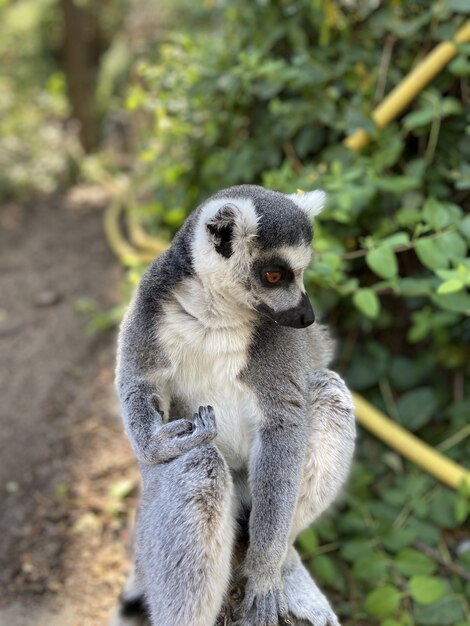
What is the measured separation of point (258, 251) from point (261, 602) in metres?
1.47

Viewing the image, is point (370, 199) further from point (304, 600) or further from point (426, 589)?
point (304, 600)

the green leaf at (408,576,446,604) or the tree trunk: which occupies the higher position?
the tree trunk

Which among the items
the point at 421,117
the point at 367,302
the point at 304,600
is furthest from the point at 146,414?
the point at 421,117

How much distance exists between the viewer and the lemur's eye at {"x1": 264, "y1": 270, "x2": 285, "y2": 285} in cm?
264

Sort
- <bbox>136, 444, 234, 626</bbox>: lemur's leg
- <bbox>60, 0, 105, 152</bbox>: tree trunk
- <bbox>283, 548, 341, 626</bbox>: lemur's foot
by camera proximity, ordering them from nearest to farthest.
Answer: <bbox>136, 444, 234, 626</bbox>: lemur's leg
<bbox>283, 548, 341, 626</bbox>: lemur's foot
<bbox>60, 0, 105, 152</bbox>: tree trunk

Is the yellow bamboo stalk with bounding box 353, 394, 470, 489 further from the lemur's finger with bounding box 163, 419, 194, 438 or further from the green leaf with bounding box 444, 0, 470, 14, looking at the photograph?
the green leaf with bounding box 444, 0, 470, 14

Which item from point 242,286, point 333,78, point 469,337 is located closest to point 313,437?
point 242,286

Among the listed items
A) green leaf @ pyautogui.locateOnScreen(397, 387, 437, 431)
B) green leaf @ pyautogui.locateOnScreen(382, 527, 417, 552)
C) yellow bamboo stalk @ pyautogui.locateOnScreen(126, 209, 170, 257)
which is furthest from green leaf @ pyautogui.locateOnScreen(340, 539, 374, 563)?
yellow bamboo stalk @ pyautogui.locateOnScreen(126, 209, 170, 257)

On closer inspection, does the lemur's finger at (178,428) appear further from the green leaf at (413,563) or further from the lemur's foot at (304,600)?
the green leaf at (413,563)

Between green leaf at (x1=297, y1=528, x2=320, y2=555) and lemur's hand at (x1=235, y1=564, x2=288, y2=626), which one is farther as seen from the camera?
green leaf at (x1=297, y1=528, x2=320, y2=555)

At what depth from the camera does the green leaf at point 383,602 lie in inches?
152

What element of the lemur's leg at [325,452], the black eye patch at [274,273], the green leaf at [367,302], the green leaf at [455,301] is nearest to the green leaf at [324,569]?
the lemur's leg at [325,452]

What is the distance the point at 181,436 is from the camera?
261 cm

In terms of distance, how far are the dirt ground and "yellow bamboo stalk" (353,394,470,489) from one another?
73.7 inches
